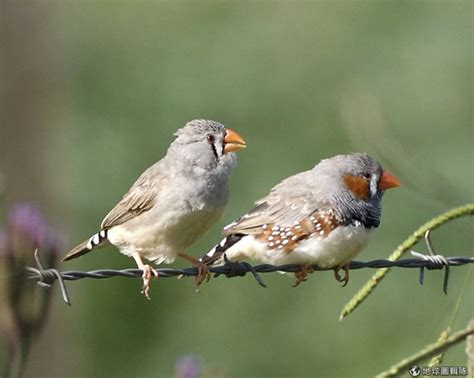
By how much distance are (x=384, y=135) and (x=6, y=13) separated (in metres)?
8.42

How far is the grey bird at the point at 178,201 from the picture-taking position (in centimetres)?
435

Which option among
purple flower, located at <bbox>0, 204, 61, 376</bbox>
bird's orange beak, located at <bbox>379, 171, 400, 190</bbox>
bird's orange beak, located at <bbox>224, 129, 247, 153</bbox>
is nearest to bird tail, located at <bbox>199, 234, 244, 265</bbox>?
bird's orange beak, located at <bbox>224, 129, 247, 153</bbox>

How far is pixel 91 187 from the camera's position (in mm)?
10367

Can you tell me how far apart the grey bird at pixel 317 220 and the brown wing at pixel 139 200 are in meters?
0.32

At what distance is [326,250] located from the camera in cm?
444

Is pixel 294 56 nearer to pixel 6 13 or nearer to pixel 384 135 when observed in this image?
pixel 6 13

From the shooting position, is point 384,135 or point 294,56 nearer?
point 384,135

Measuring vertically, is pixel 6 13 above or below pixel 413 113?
above

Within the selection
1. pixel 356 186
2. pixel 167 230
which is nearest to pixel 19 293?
pixel 167 230

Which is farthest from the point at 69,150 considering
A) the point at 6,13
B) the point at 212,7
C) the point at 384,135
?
the point at 384,135

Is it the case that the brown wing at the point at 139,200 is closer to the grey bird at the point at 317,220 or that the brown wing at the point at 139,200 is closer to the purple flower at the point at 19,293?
the grey bird at the point at 317,220

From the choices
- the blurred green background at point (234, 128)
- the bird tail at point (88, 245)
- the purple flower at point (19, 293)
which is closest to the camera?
the purple flower at point (19, 293)

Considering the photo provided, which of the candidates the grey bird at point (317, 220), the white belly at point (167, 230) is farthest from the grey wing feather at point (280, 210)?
the white belly at point (167, 230)

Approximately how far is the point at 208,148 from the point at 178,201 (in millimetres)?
308
